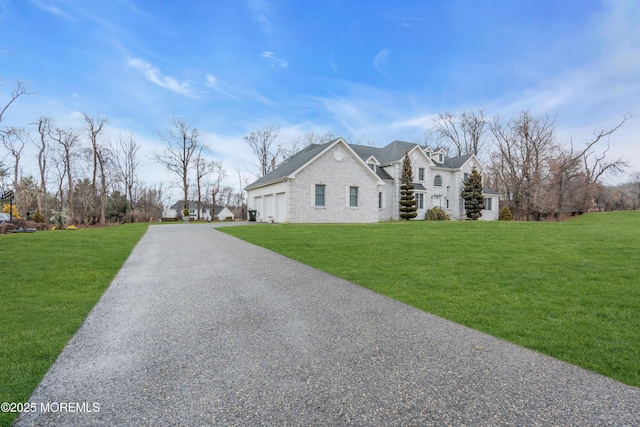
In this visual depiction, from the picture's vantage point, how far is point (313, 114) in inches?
1242

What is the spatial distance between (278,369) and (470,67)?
55.9 ft

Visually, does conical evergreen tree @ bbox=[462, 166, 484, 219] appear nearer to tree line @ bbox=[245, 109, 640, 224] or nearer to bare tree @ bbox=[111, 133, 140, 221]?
tree line @ bbox=[245, 109, 640, 224]

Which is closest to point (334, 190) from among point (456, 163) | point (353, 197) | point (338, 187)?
point (338, 187)

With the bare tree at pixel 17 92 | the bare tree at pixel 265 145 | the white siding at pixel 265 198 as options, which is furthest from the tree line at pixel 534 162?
the bare tree at pixel 17 92

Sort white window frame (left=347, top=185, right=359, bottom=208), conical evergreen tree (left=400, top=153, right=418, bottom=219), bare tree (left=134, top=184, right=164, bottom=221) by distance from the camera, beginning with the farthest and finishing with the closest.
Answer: bare tree (left=134, top=184, right=164, bottom=221) → conical evergreen tree (left=400, top=153, right=418, bottom=219) → white window frame (left=347, top=185, right=359, bottom=208)

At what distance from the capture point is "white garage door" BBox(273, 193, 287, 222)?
72.2 feet

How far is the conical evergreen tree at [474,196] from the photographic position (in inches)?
1233

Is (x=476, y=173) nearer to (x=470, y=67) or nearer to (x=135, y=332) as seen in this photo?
(x=470, y=67)

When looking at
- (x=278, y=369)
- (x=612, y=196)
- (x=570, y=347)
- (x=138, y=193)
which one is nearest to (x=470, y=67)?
(x=570, y=347)

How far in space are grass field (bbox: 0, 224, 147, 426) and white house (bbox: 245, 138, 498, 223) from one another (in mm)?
12870

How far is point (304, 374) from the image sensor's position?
8.87ft

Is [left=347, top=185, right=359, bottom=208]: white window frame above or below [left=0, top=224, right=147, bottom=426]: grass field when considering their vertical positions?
above

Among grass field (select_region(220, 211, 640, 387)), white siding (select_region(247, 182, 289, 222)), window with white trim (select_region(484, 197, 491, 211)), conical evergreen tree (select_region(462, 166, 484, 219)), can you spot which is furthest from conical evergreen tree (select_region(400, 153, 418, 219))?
grass field (select_region(220, 211, 640, 387))

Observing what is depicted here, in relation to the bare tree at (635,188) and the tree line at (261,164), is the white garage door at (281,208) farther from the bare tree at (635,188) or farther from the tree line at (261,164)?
the bare tree at (635,188)
